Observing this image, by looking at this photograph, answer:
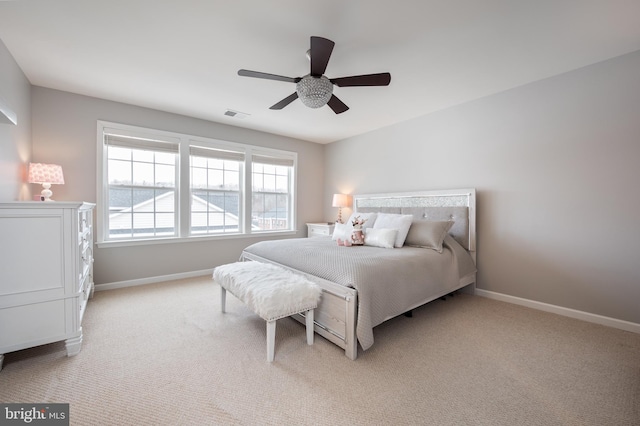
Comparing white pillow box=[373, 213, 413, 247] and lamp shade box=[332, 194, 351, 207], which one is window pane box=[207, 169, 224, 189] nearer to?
lamp shade box=[332, 194, 351, 207]

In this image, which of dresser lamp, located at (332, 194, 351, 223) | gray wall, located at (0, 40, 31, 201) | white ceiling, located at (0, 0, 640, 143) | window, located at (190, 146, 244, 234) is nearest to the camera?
white ceiling, located at (0, 0, 640, 143)

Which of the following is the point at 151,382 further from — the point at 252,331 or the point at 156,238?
the point at 156,238

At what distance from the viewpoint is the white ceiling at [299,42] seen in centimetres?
186

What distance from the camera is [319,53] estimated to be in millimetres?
1863

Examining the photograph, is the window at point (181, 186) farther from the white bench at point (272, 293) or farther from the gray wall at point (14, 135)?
the white bench at point (272, 293)

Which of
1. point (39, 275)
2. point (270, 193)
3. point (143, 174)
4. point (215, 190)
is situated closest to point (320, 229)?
point (270, 193)

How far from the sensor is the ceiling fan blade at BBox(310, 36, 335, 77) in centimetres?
173

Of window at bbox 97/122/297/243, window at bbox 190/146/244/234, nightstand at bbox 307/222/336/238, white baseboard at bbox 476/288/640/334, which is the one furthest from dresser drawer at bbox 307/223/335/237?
white baseboard at bbox 476/288/640/334

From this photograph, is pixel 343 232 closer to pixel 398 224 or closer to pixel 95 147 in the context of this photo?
pixel 398 224

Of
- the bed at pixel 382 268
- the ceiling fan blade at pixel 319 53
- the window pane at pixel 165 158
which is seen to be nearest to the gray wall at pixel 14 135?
the window pane at pixel 165 158

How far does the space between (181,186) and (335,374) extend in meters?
3.53

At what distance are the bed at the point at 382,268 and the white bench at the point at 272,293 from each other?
14cm

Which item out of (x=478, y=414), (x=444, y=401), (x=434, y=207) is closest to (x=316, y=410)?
(x=444, y=401)

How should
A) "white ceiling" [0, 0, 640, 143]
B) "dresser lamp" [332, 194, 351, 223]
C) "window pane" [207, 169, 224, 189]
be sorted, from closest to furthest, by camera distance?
1. "white ceiling" [0, 0, 640, 143]
2. "window pane" [207, 169, 224, 189]
3. "dresser lamp" [332, 194, 351, 223]
